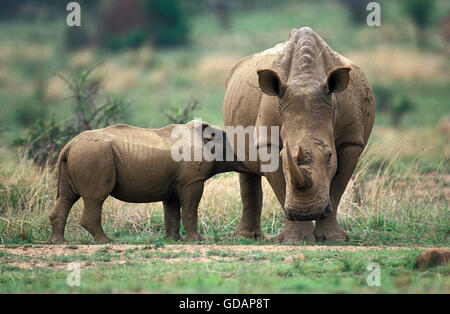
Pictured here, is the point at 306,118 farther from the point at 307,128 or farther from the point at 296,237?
the point at 296,237

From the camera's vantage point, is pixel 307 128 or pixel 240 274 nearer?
pixel 240 274

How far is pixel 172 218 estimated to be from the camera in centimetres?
920

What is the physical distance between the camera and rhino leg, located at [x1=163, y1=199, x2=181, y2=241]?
9188 mm

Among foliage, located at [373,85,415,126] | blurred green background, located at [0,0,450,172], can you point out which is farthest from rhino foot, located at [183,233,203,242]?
foliage, located at [373,85,415,126]

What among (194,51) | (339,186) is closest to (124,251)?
(339,186)

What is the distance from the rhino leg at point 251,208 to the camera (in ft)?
30.8

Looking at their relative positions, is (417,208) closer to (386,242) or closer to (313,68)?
(386,242)

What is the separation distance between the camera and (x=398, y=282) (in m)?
6.28

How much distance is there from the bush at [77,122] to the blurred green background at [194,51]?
143 millimetres

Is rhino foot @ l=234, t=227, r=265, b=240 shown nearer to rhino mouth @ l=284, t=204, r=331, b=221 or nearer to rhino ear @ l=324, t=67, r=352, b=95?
rhino mouth @ l=284, t=204, r=331, b=221

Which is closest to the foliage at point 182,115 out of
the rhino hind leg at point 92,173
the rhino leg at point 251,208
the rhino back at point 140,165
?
the rhino leg at point 251,208

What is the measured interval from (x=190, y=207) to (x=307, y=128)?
2.07m

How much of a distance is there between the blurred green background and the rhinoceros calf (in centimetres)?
406
